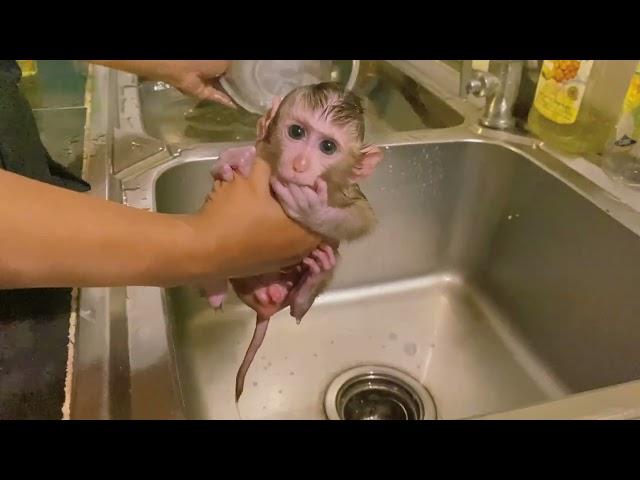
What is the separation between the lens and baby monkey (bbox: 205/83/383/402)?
21.4 inches

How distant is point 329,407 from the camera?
0.74 metres

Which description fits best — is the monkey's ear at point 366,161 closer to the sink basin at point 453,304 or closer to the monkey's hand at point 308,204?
the monkey's hand at point 308,204

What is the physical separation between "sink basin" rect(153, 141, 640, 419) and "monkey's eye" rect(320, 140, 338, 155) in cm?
25

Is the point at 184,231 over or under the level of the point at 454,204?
over

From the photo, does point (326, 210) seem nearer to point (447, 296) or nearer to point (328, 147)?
point (328, 147)

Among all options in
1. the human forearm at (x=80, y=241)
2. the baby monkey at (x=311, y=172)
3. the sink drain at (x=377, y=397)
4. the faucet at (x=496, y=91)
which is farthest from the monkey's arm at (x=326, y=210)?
the faucet at (x=496, y=91)

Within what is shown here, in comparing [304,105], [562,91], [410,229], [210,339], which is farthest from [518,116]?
[210,339]

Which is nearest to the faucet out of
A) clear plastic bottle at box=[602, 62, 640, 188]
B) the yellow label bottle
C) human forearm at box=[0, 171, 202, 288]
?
clear plastic bottle at box=[602, 62, 640, 188]

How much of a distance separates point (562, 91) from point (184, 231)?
615mm

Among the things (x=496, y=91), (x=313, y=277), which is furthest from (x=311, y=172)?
(x=496, y=91)

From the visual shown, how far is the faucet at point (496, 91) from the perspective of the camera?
2.88 feet

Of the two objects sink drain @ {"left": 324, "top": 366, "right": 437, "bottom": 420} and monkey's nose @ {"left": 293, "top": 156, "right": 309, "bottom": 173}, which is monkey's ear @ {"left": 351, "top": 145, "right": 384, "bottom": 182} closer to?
monkey's nose @ {"left": 293, "top": 156, "right": 309, "bottom": 173}

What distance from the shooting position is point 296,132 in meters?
0.57
